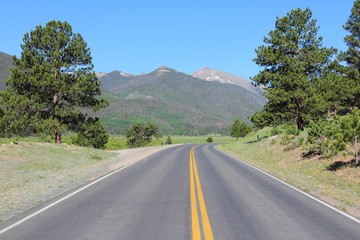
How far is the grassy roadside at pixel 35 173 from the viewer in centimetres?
1211

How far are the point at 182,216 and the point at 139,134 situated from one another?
119645 mm

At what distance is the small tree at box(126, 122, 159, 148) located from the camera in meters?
126

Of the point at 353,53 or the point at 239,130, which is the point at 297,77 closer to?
the point at 353,53

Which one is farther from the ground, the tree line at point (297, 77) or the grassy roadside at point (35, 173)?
the tree line at point (297, 77)

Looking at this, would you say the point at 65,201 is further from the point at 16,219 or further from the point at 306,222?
the point at 306,222

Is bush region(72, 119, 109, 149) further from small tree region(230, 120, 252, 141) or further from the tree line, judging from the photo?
the tree line

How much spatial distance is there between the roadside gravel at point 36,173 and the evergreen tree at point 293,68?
19.7 m

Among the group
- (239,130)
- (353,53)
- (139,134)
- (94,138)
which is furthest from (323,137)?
(139,134)

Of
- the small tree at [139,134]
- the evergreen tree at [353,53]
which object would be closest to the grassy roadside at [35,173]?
the evergreen tree at [353,53]

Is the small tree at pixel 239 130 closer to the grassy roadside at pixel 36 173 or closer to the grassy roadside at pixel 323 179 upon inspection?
the grassy roadside at pixel 36 173

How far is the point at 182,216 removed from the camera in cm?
905

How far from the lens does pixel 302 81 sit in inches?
1403

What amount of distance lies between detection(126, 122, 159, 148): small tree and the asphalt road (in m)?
113

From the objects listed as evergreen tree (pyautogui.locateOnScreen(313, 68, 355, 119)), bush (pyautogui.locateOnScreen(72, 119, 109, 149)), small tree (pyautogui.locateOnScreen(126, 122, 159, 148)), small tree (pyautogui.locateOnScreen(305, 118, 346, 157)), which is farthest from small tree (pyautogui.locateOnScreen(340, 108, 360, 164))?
small tree (pyautogui.locateOnScreen(126, 122, 159, 148))
